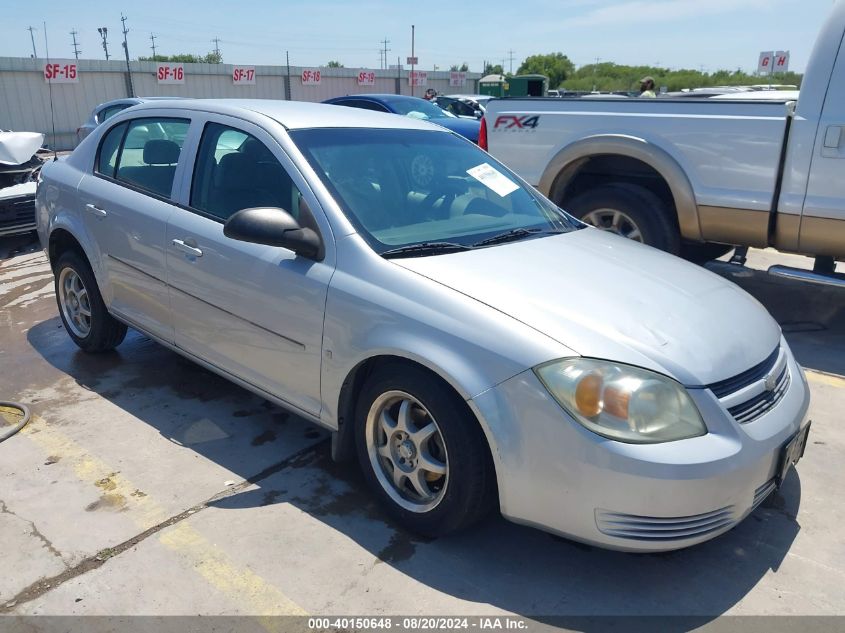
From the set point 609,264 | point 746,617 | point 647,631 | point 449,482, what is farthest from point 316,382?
point 746,617

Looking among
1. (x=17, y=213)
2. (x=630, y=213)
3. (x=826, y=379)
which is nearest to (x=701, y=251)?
(x=630, y=213)

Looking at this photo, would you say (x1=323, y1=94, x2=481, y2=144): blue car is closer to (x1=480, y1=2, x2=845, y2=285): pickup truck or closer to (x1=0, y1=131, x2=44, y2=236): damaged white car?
(x1=0, y1=131, x2=44, y2=236): damaged white car

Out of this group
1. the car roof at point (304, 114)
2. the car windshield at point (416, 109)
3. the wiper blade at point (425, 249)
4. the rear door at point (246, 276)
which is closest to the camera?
the wiper blade at point (425, 249)

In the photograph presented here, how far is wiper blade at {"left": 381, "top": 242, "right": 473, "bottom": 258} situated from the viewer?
3033 mm

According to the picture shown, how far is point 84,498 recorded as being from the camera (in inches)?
129

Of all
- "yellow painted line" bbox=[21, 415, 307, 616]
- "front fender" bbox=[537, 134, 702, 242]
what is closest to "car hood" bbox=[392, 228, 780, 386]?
"yellow painted line" bbox=[21, 415, 307, 616]

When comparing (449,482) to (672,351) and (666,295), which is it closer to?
(672,351)

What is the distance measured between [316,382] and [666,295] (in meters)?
1.55

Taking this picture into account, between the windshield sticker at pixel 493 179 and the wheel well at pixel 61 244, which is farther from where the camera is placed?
the wheel well at pixel 61 244

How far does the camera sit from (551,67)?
5653 cm

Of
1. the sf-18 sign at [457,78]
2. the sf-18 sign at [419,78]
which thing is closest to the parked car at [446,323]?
the sf-18 sign at [419,78]

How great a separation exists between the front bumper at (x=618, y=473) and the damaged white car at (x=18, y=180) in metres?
7.16

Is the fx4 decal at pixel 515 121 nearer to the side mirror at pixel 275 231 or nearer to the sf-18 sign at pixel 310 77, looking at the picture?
the side mirror at pixel 275 231

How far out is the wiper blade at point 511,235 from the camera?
3305mm
